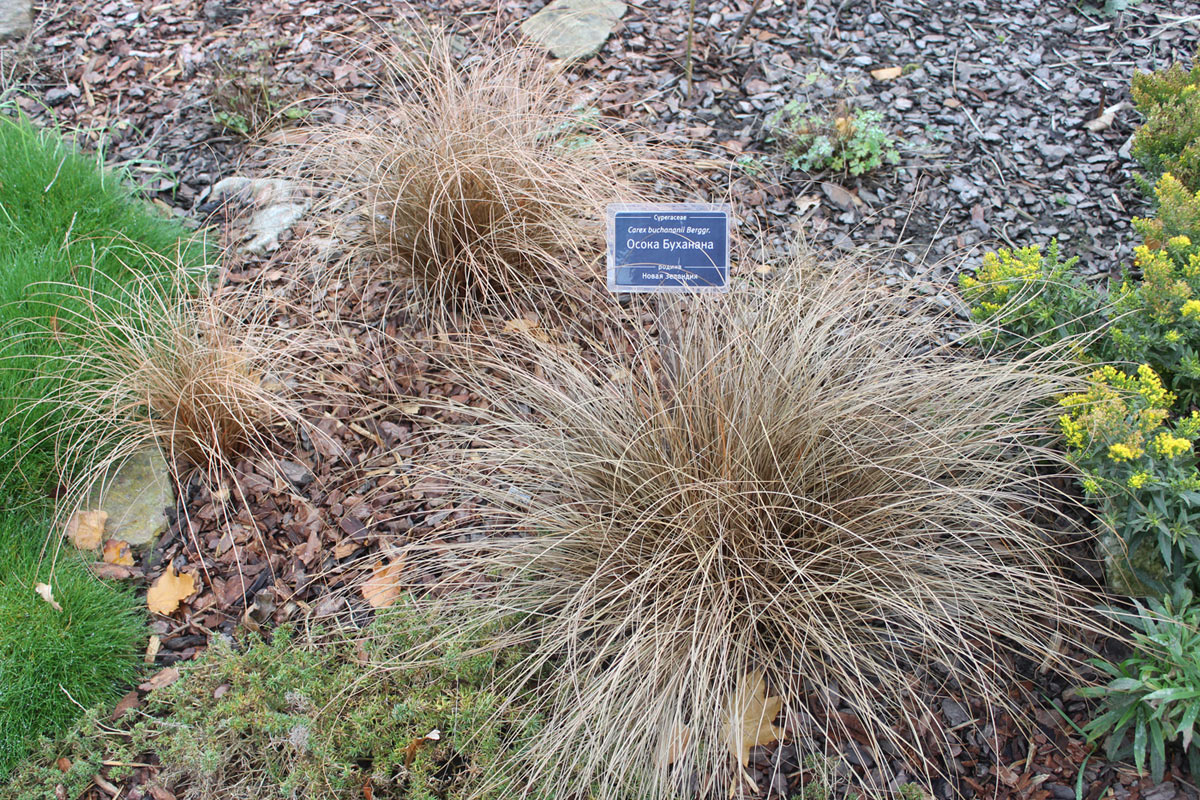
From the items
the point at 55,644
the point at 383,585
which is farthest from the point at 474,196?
the point at 55,644

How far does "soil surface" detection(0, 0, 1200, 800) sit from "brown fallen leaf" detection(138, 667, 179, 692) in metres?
0.04

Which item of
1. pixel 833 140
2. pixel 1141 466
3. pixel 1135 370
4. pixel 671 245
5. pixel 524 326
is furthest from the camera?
pixel 833 140

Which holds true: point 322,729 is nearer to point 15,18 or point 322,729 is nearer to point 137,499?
point 137,499

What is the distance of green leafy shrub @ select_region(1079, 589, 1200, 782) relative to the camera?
2.11 m

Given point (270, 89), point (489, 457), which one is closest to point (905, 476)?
point (489, 457)

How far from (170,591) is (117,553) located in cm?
26

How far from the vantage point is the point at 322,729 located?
7.87 feet

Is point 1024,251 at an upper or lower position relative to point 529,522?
upper

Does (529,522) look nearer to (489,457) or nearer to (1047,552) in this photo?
(489,457)

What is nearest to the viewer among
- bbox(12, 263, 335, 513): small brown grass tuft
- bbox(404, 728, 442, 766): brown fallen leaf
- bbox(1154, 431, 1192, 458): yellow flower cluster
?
bbox(1154, 431, 1192, 458): yellow flower cluster

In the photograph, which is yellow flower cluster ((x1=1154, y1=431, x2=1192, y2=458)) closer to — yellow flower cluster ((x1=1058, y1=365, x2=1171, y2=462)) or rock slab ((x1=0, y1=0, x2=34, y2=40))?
yellow flower cluster ((x1=1058, y1=365, x2=1171, y2=462))

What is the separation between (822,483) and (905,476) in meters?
0.24

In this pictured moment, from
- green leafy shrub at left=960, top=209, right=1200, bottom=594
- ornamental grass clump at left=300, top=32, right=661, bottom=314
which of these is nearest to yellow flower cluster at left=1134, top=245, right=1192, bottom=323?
green leafy shrub at left=960, top=209, right=1200, bottom=594

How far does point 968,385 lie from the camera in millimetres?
2623
